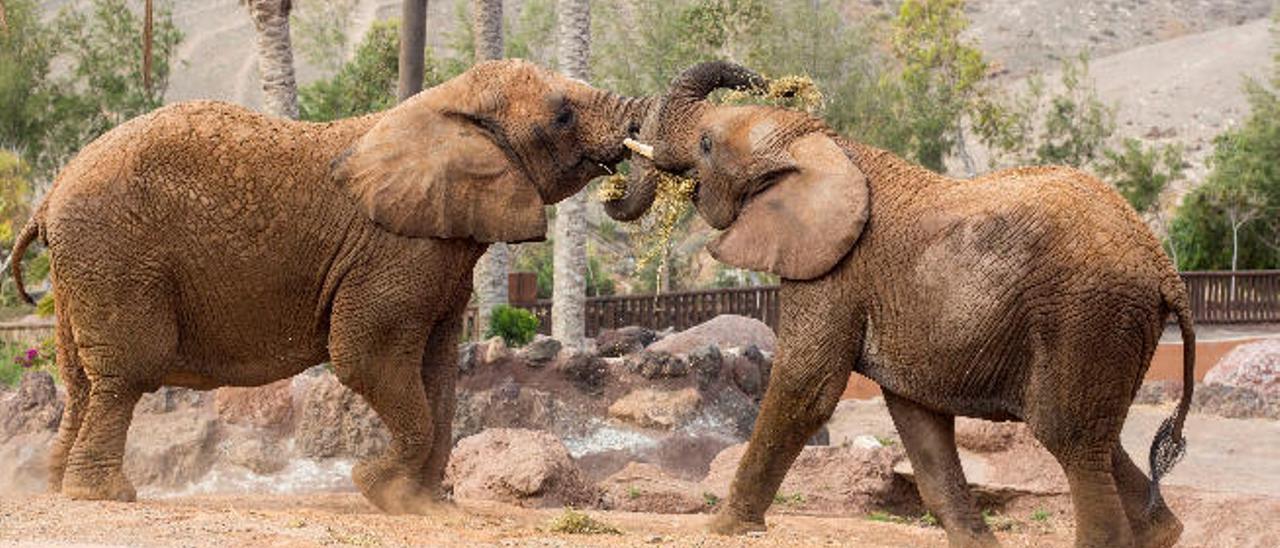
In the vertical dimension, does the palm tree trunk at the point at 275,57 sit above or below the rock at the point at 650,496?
above

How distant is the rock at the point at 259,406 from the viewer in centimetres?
1544

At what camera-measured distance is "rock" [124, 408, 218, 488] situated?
1455 centimetres

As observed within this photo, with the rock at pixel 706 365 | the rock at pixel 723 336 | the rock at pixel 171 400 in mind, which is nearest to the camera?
the rock at pixel 171 400

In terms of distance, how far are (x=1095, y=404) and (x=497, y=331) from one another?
12023mm

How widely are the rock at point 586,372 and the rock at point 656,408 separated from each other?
31 centimetres

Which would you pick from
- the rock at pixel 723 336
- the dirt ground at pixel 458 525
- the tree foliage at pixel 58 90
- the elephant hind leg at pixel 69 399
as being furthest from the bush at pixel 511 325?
the tree foliage at pixel 58 90

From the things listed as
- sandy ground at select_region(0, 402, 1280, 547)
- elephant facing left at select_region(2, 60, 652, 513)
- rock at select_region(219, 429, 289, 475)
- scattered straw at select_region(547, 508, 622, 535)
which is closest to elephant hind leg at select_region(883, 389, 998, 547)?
sandy ground at select_region(0, 402, 1280, 547)

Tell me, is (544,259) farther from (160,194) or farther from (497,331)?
(160,194)

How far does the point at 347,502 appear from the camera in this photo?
12133mm

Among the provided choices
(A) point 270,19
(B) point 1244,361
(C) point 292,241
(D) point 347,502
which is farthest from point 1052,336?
(B) point 1244,361

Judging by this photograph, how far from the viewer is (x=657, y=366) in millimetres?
17453

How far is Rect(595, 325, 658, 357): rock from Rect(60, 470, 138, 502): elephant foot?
8819 millimetres

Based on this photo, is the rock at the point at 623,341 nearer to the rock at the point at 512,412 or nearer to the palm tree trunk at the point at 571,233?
the palm tree trunk at the point at 571,233

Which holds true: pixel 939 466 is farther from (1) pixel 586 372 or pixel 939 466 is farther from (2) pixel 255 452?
(1) pixel 586 372
